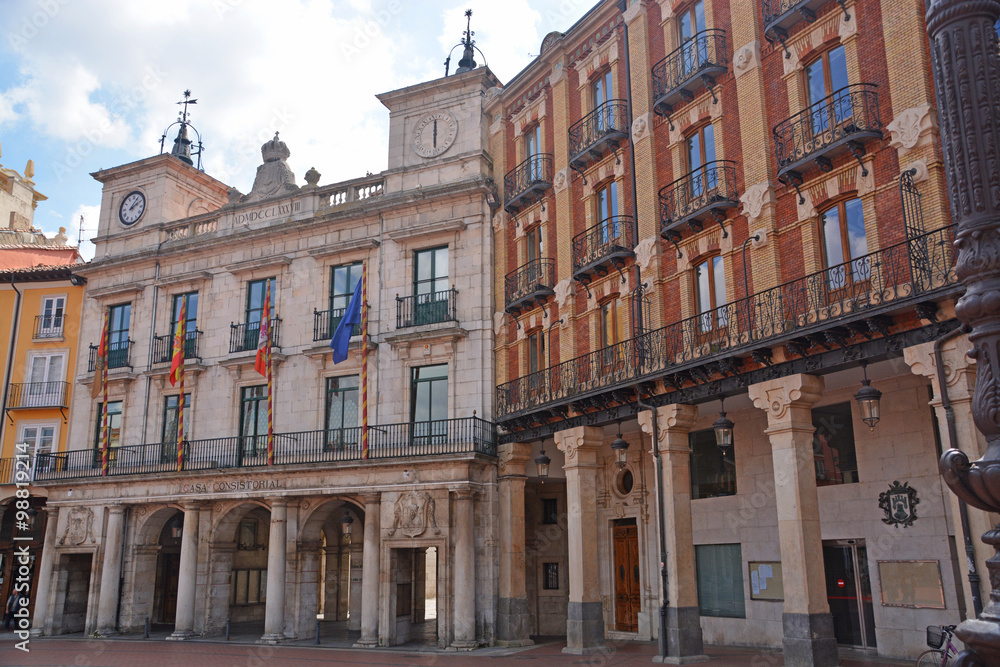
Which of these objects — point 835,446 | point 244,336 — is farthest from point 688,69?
point 244,336

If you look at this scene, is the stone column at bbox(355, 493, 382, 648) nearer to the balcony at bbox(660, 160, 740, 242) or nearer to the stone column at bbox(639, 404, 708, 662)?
the stone column at bbox(639, 404, 708, 662)

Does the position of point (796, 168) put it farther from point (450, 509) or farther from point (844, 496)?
point (450, 509)

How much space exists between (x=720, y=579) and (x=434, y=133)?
1694 centimetres

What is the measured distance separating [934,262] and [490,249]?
15.1 m

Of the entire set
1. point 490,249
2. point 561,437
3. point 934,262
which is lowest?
point 561,437

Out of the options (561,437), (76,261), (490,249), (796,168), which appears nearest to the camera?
(796,168)

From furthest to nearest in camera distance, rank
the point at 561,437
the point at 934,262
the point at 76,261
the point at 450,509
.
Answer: the point at 76,261 < the point at 450,509 < the point at 561,437 < the point at 934,262

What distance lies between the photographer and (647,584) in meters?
21.8

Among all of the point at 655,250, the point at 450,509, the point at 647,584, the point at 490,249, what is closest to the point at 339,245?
the point at 490,249

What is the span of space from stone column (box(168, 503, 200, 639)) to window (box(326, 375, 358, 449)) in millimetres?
5416

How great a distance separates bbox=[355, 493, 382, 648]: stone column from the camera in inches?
924

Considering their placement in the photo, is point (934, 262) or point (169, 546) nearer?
point (934, 262)

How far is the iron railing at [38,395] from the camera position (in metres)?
32.1

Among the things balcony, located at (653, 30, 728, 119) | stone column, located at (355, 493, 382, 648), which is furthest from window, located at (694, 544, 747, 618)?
balcony, located at (653, 30, 728, 119)
